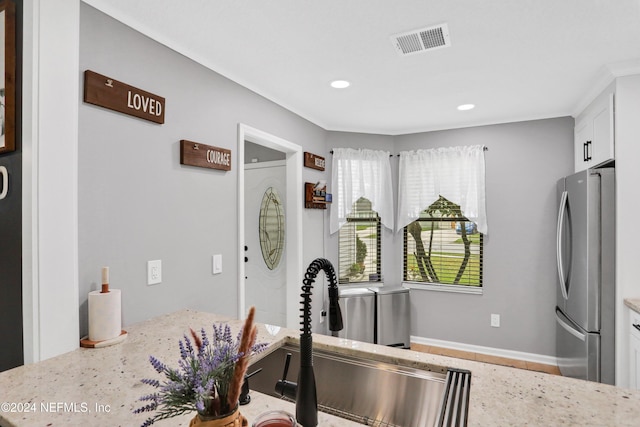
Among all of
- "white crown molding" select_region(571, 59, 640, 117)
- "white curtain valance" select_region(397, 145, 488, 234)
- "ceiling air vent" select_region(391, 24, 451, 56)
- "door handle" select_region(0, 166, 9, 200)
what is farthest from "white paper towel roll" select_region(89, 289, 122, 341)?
"white crown molding" select_region(571, 59, 640, 117)

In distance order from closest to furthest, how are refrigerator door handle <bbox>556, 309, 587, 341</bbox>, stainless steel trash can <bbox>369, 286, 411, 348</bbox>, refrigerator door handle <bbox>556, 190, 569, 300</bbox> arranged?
refrigerator door handle <bbox>556, 309, 587, 341</bbox>
refrigerator door handle <bbox>556, 190, 569, 300</bbox>
stainless steel trash can <bbox>369, 286, 411, 348</bbox>

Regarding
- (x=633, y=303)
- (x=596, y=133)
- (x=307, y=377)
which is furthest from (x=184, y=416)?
(x=596, y=133)

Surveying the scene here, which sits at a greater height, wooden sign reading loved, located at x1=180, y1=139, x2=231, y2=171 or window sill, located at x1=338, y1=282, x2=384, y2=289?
wooden sign reading loved, located at x1=180, y1=139, x2=231, y2=171

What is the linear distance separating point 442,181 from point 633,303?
6.75 ft

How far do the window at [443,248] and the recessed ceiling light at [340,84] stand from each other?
6.45 ft

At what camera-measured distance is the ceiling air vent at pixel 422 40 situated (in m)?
1.92

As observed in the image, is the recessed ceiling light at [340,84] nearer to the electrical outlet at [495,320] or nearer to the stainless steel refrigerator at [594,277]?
the stainless steel refrigerator at [594,277]

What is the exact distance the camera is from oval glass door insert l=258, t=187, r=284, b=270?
3.88 meters

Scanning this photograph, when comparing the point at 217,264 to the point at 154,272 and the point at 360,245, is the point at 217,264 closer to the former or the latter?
the point at 154,272

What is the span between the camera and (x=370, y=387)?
1.40 metres

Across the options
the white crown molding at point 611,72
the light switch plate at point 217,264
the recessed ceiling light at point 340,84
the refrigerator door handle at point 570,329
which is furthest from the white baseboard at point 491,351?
the recessed ceiling light at point 340,84

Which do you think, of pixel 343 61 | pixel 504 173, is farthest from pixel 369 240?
pixel 343 61

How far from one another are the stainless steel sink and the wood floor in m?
2.71

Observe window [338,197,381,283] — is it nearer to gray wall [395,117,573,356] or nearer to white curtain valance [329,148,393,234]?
white curtain valance [329,148,393,234]
